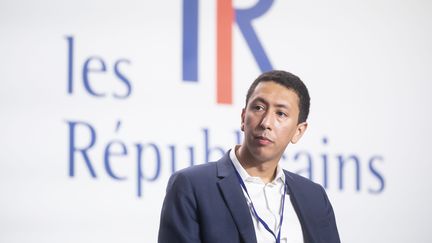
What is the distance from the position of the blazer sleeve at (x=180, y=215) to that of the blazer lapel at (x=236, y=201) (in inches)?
3.6

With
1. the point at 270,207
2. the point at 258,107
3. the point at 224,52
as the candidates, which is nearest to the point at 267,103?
the point at 258,107

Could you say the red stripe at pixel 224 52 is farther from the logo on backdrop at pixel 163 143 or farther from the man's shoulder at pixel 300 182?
the man's shoulder at pixel 300 182

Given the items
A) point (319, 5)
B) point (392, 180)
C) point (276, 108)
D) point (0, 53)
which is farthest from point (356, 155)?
point (0, 53)

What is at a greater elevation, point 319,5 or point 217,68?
point 319,5

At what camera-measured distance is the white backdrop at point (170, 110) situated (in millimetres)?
2422

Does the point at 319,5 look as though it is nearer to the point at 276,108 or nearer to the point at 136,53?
the point at 136,53

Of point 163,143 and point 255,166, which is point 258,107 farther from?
point 163,143

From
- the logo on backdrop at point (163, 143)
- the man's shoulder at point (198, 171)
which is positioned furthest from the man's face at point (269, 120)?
the logo on backdrop at point (163, 143)

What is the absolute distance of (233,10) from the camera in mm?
2854

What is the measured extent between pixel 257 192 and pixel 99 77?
1.06 metres

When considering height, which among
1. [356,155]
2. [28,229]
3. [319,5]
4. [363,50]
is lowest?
[28,229]

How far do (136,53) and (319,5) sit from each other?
969 mm

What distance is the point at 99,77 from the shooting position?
256cm

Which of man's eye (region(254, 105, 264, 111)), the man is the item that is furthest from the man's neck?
man's eye (region(254, 105, 264, 111))
